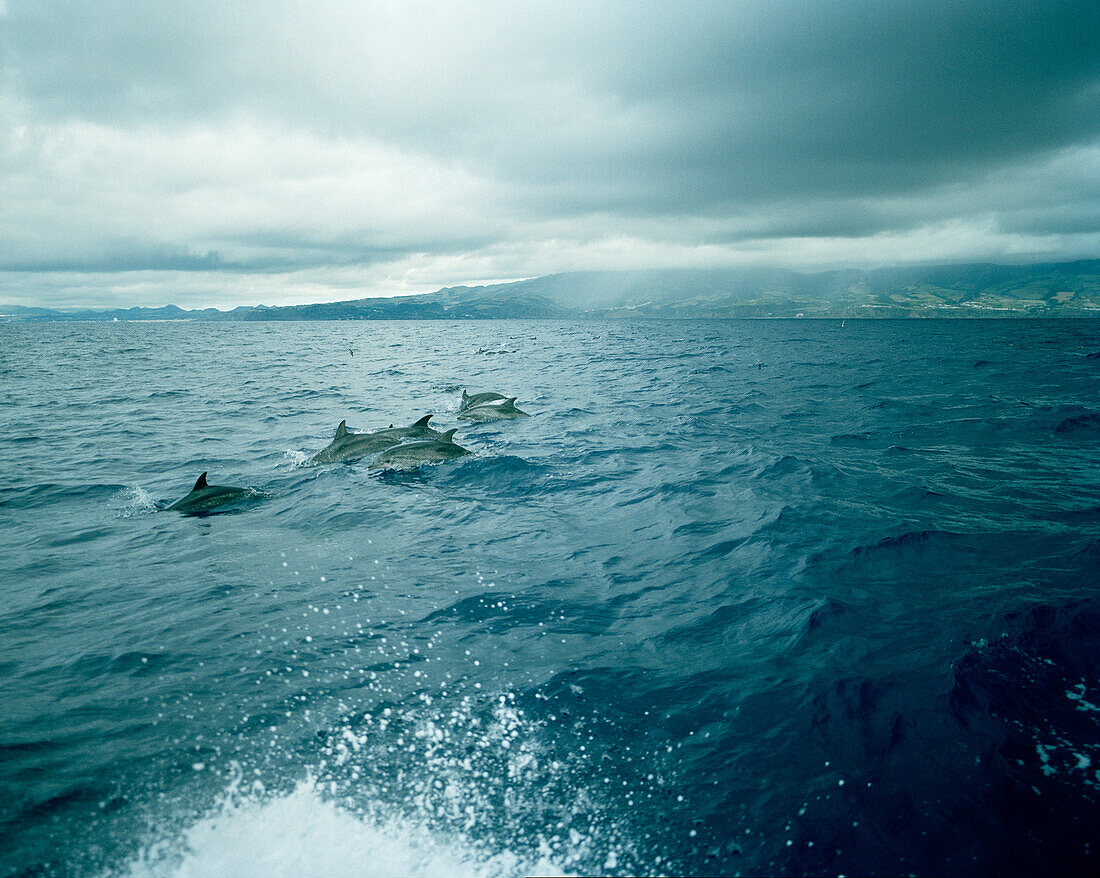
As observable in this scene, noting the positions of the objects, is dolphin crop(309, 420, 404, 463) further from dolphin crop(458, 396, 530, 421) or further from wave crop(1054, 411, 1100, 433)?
wave crop(1054, 411, 1100, 433)

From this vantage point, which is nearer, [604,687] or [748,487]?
[604,687]

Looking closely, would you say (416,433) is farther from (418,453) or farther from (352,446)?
(352,446)

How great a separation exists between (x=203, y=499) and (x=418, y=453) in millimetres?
5709

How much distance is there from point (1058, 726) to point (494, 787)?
5284 millimetres

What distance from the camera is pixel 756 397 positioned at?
29438 mm

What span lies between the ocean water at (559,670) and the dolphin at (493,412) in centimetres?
866

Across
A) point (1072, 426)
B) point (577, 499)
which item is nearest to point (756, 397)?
point (1072, 426)

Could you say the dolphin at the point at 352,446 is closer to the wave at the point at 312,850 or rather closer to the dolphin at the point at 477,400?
the dolphin at the point at 477,400

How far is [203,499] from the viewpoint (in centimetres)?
1235

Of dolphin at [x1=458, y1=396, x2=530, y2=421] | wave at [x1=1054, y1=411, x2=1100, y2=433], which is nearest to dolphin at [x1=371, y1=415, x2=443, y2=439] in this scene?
dolphin at [x1=458, y1=396, x2=530, y2=421]

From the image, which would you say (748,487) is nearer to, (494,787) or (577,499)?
(577,499)

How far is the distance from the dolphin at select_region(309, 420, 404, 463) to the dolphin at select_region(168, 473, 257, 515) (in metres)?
3.94

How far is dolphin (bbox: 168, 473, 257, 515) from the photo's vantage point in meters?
12.3

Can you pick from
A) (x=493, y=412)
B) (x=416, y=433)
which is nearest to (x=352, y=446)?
(x=416, y=433)
